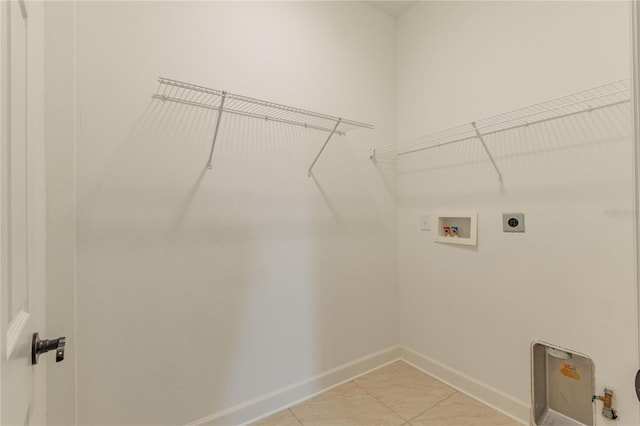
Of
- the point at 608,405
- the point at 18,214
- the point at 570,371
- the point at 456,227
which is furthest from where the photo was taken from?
the point at 456,227

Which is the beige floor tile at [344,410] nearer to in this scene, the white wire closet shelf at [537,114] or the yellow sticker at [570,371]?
the yellow sticker at [570,371]

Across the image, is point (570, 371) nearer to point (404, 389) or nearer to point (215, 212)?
point (404, 389)

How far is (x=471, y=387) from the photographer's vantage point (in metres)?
1.74

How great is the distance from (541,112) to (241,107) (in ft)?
5.20

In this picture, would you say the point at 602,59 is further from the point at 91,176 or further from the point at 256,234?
the point at 91,176

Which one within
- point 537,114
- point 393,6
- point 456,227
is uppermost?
point 393,6

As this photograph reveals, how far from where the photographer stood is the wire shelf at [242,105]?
1.28 metres

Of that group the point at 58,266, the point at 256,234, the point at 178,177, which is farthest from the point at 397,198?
the point at 58,266

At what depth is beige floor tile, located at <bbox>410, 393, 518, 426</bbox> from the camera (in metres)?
1.52

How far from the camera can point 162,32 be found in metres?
1.34

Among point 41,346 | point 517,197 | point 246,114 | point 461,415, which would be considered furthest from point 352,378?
point 246,114

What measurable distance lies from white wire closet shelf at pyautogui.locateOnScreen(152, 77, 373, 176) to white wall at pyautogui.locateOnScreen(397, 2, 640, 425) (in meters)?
0.72

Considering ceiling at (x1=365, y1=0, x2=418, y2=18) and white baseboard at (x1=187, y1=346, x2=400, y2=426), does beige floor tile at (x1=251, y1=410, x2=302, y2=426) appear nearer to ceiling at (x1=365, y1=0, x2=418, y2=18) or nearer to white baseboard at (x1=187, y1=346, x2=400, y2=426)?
white baseboard at (x1=187, y1=346, x2=400, y2=426)

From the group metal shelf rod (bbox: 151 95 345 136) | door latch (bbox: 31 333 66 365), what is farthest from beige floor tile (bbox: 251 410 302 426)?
metal shelf rod (bbox: 151 95 345 136)
